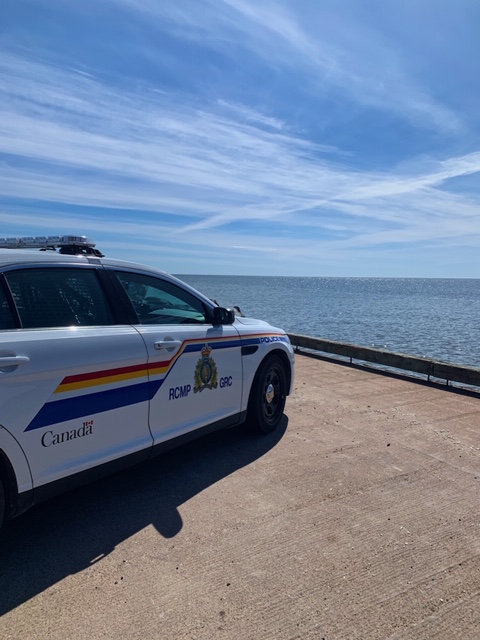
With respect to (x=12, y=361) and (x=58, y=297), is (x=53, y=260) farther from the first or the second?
(x=12, y=361)

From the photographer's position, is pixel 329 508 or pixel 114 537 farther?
pixel 329 508

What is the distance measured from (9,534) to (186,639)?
1.52 m

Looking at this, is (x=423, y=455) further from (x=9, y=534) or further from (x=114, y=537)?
(x=9, y=534)

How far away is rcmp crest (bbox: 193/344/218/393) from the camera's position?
3951 millimetres

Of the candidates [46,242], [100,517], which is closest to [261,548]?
[100,517]

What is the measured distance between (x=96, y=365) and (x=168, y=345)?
0.71 meters

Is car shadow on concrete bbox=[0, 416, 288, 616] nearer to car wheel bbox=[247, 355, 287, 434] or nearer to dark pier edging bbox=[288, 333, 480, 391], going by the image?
car wheel bbox=[247, 355, 287, 434]

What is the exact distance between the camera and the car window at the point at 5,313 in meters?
2.70

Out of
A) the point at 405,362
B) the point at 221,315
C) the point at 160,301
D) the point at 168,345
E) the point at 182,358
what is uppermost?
the point at 160,301

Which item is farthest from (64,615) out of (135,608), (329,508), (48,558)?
(329,508)

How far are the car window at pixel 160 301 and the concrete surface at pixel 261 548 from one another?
4.34 feet

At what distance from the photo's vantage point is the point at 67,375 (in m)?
2.82

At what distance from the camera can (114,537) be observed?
3.06 m

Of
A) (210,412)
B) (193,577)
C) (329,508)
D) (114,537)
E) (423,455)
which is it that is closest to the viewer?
(193,577)
